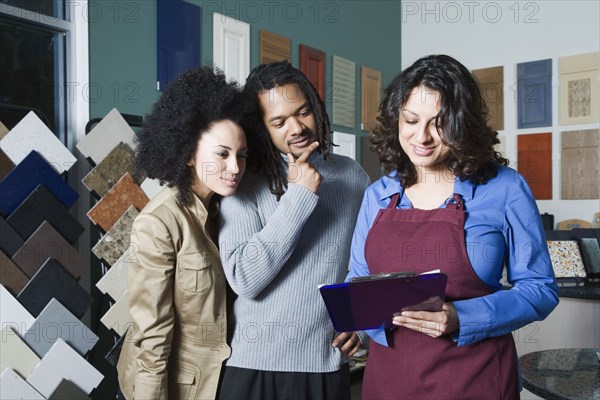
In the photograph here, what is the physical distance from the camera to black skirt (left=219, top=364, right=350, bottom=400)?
1.44 metres

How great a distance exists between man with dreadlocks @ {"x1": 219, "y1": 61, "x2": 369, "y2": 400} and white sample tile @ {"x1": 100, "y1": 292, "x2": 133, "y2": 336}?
1138mm

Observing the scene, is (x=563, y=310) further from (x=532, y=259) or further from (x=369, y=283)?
(x=369, y=283)

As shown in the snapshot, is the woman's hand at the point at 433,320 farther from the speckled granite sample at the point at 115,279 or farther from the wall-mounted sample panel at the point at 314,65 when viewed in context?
the wall-mounted sample panel at the point at 314,65

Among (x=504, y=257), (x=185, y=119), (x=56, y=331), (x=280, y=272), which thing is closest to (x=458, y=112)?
(x=504, y=257)

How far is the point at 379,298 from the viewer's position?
120 cm

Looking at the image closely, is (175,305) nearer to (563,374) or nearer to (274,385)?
(274,385)

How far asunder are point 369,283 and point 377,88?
12.8 ft

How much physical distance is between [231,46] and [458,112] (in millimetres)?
2450

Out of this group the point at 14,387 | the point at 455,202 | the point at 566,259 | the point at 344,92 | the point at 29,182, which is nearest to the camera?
the point at 455,202

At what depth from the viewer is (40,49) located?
2670mm

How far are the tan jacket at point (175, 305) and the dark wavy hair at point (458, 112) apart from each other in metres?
0.59

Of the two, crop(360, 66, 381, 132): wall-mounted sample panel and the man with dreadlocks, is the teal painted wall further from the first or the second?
the man with dreadlocks

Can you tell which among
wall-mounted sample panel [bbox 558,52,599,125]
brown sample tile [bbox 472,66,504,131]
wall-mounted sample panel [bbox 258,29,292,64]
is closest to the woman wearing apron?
wall-mounted sample panel [bbox 258,29,292,64]

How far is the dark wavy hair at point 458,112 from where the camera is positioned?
4.23 feet
